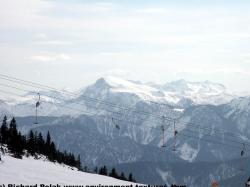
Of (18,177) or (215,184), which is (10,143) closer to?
(18,177)

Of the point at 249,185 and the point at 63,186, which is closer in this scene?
the point at 63,186

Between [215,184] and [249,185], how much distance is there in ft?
212

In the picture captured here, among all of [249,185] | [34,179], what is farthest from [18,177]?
[249,185]

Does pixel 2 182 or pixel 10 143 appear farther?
pixel 10 143

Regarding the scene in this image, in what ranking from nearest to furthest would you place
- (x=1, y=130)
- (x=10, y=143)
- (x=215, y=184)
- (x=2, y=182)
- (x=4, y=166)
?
(x=215, y=184) < (x=2, y=182) < (x=4, y=166) < (x=10, y=143) < (x=1, y=130)

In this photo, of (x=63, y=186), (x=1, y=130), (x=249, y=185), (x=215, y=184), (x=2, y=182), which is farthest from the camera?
(x=1, y=130)

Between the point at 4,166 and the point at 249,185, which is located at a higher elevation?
the point at 4,166

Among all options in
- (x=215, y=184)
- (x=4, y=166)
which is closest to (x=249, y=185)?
(x=4, y=166)

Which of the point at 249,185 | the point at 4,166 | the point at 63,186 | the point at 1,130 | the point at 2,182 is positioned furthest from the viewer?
the point at 1,130

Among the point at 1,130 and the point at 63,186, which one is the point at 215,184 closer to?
the point at 63,186

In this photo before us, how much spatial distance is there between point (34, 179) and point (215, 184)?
24.7 m

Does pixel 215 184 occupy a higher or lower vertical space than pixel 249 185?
higher

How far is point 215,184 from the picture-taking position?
5500 centimetres

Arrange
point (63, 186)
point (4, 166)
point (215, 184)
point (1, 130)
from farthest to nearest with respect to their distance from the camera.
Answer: point (1, 130), point (4, 166), point (63, 186), point (215, 184)
